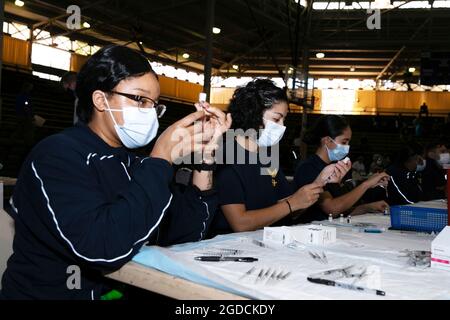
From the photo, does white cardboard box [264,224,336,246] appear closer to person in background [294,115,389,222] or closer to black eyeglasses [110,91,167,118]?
black eyeglasses [110,91,167,118]

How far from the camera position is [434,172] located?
6.82 m

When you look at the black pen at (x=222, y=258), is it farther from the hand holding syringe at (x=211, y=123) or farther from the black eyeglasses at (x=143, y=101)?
the black eyeglasses at (x=143, y=101)

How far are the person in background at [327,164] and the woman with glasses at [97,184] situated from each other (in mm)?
1628

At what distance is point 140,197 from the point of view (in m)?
1.32

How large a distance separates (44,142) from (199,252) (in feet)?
1.85

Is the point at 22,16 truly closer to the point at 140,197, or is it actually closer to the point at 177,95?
the point at 177,95

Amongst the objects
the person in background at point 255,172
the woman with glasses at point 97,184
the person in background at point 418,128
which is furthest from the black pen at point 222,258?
the person in background at point 418,128

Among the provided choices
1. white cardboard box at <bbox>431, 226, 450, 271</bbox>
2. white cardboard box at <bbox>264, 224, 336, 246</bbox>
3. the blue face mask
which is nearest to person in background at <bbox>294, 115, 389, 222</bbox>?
the blue face mask

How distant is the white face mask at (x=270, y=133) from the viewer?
264cm

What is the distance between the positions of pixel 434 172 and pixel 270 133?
4.93 metres

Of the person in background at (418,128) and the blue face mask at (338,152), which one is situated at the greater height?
the person in background at (418,128)

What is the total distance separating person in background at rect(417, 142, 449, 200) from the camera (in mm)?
6113

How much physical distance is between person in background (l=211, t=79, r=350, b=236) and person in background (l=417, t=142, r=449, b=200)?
3.71 meters

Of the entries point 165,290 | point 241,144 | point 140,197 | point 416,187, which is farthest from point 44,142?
point 416,187
